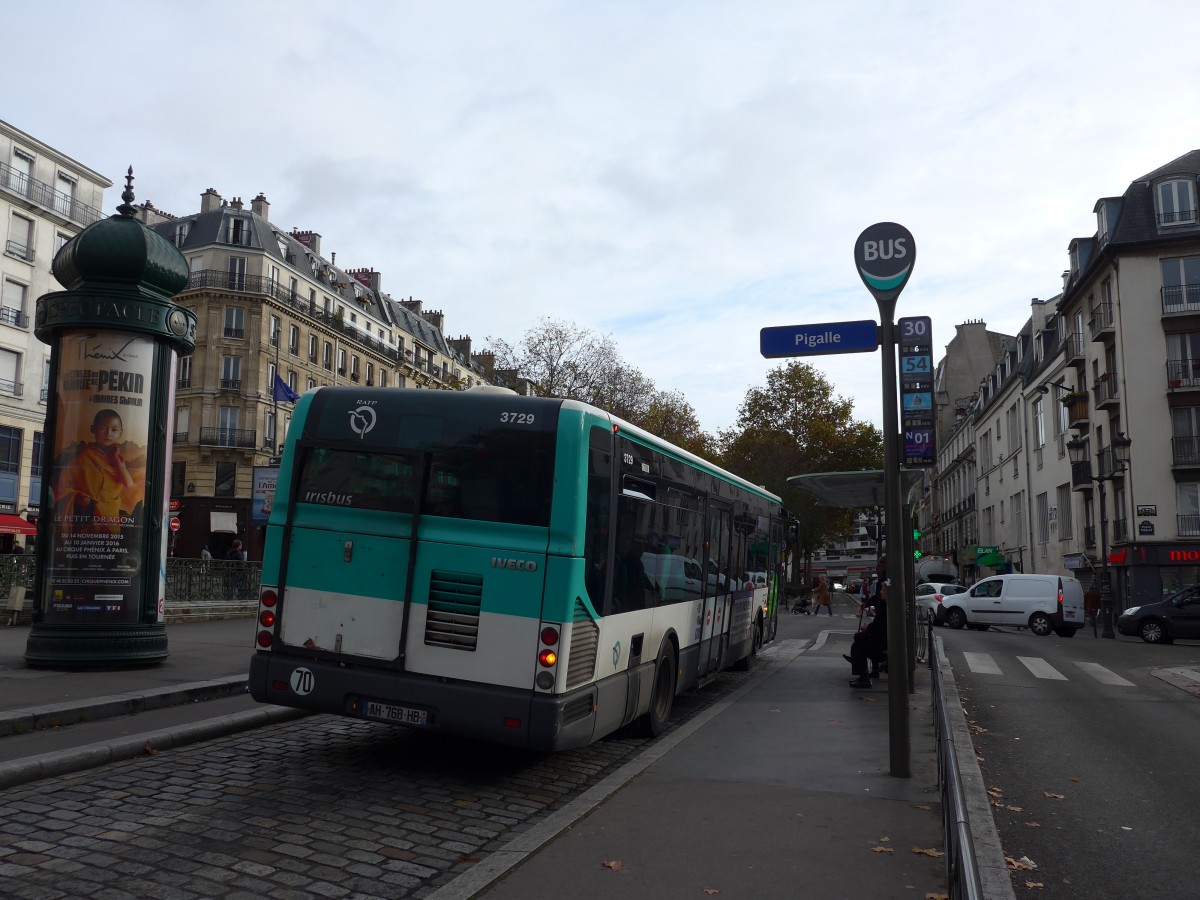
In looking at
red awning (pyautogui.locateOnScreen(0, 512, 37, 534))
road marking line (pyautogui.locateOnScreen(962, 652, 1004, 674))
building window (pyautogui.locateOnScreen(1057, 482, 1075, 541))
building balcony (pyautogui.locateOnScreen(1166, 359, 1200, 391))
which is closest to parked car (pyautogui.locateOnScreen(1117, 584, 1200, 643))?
road marking line (pyautogui.locateOnScreen(962, 652, 1004, 674))

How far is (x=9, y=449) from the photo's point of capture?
1626 inches

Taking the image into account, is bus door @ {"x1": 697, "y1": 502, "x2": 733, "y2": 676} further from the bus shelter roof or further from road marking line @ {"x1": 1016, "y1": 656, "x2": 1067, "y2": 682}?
road marking line @ {"x1": 1016, "y1": 656, "x2": 1067, "y2": 682}

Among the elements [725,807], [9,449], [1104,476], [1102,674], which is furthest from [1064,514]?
[9,449]

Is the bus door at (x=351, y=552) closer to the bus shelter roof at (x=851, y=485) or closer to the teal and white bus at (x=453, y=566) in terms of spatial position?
the teal and white bus at (x=453, y=566)

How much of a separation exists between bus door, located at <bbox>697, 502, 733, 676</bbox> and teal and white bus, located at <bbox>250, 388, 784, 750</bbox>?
3153 millimetres

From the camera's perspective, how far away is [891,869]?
5266 millimetres

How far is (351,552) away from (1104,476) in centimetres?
3369

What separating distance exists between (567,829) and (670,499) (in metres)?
4.05

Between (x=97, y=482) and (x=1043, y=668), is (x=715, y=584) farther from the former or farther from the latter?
(x=1043, y=668)

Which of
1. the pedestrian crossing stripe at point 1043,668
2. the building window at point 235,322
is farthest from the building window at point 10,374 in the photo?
the pedestrian crossing stripe at point 1043,668

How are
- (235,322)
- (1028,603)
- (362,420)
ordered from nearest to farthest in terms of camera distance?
(362,420)
(1028,603)
(235,322)

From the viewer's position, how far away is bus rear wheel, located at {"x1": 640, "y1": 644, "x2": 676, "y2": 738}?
925cm

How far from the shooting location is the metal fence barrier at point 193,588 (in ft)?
57.5

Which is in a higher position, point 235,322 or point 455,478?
point 235,322
